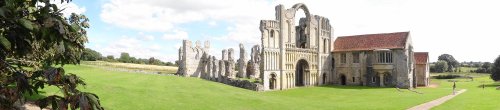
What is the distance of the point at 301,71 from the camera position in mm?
59188

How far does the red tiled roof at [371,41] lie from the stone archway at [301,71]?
21.1ft

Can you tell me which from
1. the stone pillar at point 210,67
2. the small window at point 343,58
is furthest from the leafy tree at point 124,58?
the small window at point 343,58

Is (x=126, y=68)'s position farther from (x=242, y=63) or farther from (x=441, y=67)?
(x=441, y=67)

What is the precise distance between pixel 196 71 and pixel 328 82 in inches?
862

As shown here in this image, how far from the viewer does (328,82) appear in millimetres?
60719

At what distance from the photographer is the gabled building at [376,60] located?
5472 cm

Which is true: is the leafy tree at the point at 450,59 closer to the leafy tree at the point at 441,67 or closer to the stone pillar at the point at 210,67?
the leafy tree at the point at 441,67

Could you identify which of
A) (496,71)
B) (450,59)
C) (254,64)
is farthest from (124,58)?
(450,59)

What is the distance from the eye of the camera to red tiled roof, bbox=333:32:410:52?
184 ft

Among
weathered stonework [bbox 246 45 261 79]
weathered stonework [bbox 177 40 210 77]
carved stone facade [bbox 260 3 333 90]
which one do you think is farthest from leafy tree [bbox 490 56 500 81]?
weathered stonework [bbox 177 40 210 77]

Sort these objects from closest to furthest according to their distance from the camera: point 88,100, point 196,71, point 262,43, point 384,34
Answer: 1. point 88,100
2. point 262,43
3. point 384,34
4. point 196,71

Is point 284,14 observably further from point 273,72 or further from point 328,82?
point 328,82

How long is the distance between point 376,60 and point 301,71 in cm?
1052

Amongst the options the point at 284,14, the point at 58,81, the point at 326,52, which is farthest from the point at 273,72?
the point at 58,81
